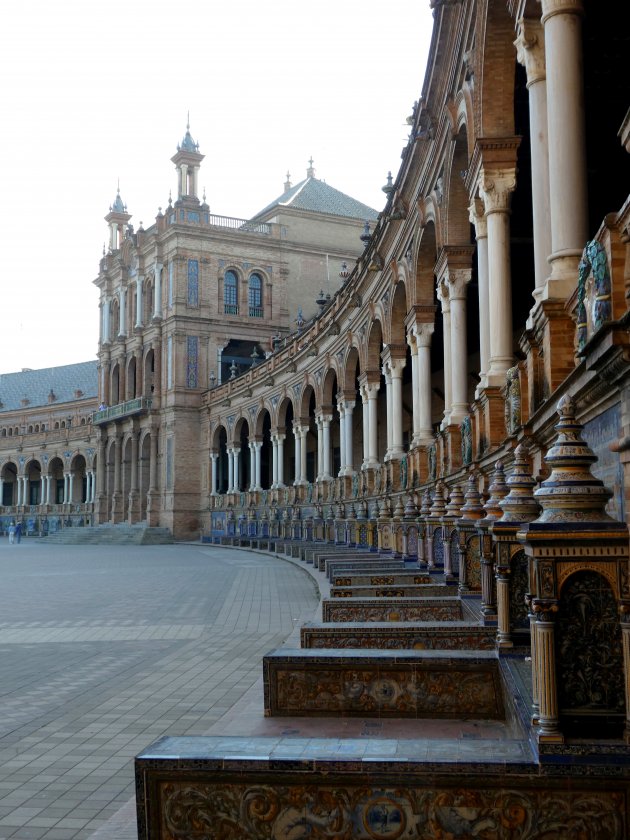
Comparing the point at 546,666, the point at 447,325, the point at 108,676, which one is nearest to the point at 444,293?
the point at 447,325

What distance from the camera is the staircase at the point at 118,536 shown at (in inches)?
1779

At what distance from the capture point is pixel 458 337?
1385cm

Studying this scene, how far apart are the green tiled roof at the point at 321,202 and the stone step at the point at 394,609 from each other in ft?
149

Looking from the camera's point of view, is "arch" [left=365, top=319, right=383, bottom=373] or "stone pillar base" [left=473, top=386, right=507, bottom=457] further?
"arch" [left=365, top=319, right=383, bottom=373]

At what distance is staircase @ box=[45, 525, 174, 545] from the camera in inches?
1779

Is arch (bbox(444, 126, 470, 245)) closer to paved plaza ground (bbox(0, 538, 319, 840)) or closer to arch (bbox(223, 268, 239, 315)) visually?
paved plaza ground (bbox(0, 538, 319, 840))

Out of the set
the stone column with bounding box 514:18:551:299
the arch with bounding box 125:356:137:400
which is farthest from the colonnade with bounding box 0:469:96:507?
the stone column with bounding box 514:18:551:299

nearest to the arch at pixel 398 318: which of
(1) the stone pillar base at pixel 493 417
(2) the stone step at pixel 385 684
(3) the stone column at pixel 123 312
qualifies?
(1) the stone pillar base at pixel 493 417

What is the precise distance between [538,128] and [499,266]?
248 cm

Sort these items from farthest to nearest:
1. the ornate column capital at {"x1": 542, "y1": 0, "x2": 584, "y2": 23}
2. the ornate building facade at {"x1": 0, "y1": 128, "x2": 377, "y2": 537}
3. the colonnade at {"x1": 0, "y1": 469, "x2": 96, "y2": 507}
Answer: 1. the colonnade at {"x1": 0, "y1": 469, "x2": 96, "y2": 507}
2. the ornate building facade at {"x1": 0, "y1": 128, "x2": 377, "y2": 537}
3. the ornate column capital at {"x1": 542, "y1": 0, "x2": 584, "y2": 23}

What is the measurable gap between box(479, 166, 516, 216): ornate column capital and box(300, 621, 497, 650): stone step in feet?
19.3

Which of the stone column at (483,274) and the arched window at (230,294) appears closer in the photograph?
the stone column at (483,274)

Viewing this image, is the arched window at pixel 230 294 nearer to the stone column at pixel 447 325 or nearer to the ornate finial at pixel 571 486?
the stone column at pixel 447 325

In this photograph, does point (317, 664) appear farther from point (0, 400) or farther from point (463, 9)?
point (0, 400)
